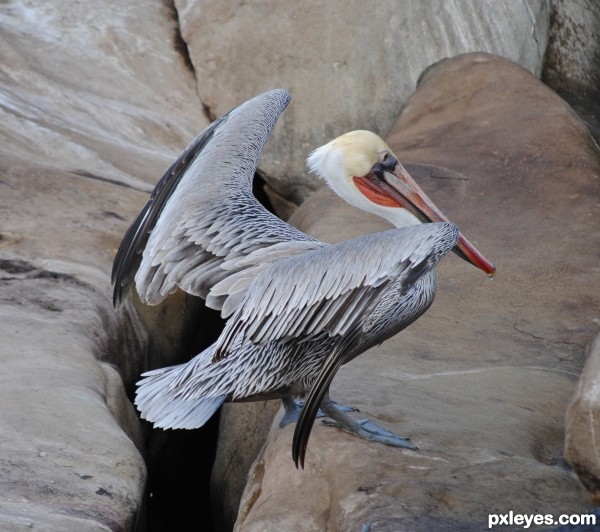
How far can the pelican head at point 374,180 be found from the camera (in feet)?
12.9

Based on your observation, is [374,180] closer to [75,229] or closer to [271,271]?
[271,271]

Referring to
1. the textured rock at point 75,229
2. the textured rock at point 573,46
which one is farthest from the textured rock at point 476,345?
the textured rock at point 573,46

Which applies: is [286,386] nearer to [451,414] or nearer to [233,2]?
[451,414]

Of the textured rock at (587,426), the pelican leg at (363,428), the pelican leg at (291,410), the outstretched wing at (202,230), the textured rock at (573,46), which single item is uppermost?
A: the textured rock at (587,426)

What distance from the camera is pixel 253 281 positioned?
131 inches

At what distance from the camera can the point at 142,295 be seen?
3779mm

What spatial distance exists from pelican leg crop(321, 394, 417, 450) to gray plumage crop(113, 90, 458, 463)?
17 centimetres

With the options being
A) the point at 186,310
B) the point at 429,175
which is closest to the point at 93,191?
the point at 186,310

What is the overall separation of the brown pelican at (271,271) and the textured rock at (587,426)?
0.56m

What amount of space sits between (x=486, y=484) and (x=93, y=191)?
3344 mm

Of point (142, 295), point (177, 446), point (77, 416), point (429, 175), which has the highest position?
point (142, 295)

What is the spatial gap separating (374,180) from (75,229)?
1.86 m

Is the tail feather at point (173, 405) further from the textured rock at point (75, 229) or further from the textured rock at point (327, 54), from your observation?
the textured rock at point (327, 54)

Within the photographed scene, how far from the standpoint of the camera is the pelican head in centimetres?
394
